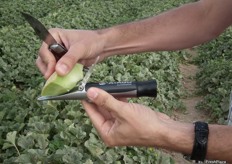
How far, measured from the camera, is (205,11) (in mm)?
2848

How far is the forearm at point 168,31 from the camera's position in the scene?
9.04ft

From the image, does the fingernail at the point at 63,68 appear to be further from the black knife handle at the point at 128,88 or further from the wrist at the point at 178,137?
the wrist at the point at 178,137

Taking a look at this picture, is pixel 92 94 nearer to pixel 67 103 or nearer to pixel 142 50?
pixel 142 50

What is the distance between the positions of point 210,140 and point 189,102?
5764 millimetres

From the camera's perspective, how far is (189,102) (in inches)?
305

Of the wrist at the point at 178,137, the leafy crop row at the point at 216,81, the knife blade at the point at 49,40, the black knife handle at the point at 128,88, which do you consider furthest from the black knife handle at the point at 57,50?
the leafy crop row at the point at 216,81

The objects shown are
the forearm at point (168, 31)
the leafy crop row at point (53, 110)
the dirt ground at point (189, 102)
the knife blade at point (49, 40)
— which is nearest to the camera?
the knife blade at point (49, 40)

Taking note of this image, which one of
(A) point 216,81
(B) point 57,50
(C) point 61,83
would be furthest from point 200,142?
(A) point 216,81

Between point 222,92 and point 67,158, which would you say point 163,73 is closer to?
point 222,92

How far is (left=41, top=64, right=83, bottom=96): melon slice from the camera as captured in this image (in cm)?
212

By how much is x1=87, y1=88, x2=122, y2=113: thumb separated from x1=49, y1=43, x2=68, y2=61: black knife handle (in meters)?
0.41

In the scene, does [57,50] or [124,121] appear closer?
[124,121]

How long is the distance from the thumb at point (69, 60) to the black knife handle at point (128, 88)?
0.46ft

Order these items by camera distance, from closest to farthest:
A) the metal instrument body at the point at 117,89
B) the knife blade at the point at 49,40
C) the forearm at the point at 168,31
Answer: the metal instrument body at the point at 117,89 < the knife blade at the point at 49,40 < the forearm at the point at 168,31
